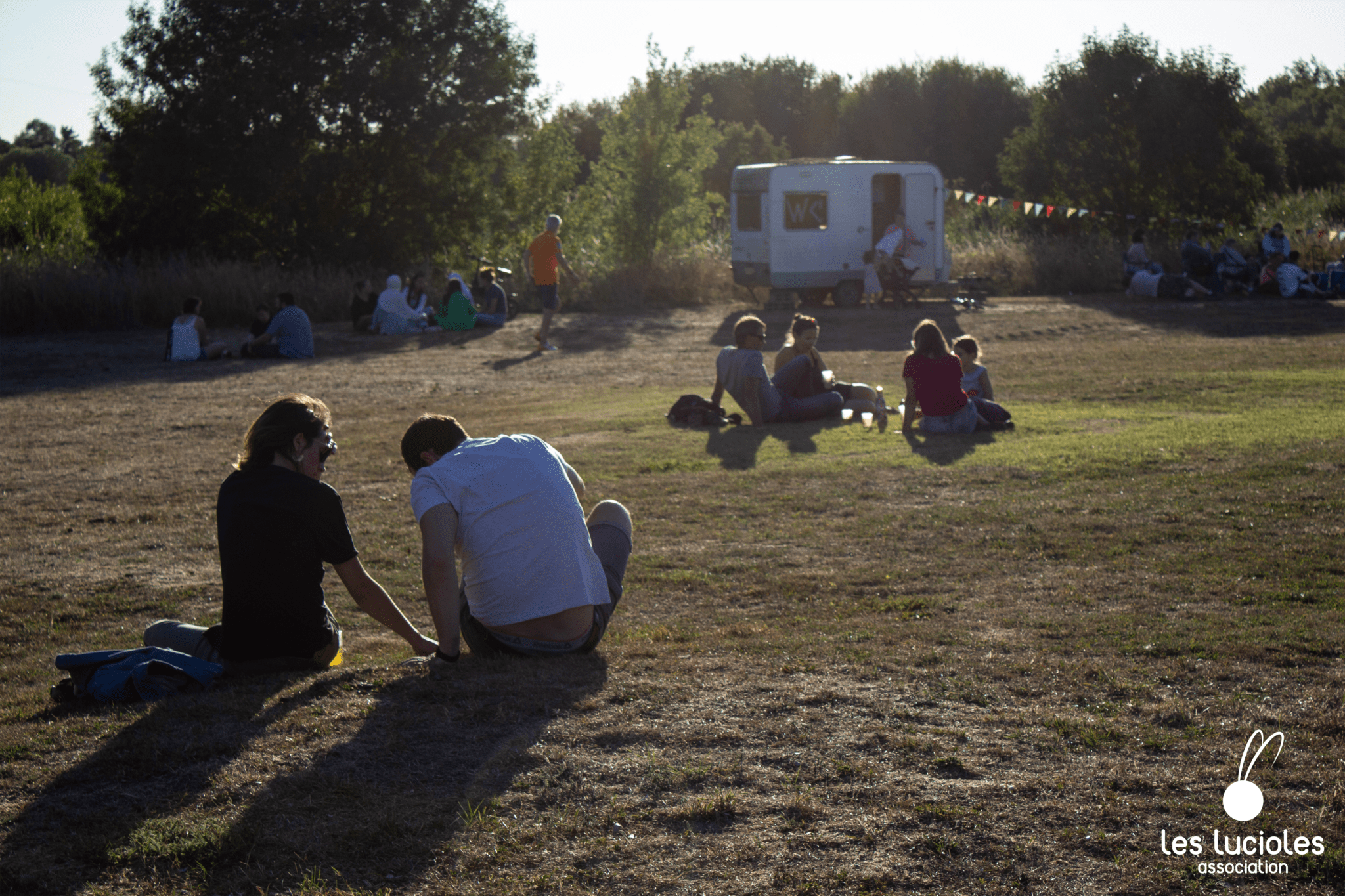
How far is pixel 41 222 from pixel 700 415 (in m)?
26.8

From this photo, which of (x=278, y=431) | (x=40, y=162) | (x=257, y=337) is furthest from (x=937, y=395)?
(x=40, y=162)

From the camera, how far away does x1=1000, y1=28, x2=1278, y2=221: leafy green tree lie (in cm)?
3139

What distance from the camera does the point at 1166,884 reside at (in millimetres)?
2688

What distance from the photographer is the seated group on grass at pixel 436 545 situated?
424 cm

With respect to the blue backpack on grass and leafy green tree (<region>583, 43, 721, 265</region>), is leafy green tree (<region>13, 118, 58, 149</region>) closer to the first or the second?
leafy green tree (<region>583, 43, 721, 265</region>)

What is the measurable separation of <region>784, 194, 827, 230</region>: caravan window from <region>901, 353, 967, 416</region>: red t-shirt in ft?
47.3

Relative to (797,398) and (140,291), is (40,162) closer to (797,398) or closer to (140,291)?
(140,291)

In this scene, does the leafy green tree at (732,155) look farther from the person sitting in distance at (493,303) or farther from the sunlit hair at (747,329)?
the sunlit hair at (747,329)

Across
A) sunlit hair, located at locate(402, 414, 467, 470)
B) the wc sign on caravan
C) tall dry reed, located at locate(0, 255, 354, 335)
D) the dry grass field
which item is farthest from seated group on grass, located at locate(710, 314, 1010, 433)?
tall dry reed, located at locate(0, 255, 354, 335)

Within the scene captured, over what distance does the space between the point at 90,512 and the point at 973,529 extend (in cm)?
678

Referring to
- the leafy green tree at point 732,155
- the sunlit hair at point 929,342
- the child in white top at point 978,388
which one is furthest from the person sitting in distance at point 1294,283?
the leafy green tree at point 732,155

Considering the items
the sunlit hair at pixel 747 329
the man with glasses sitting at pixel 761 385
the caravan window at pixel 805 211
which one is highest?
the caravan window at pixel 805 211

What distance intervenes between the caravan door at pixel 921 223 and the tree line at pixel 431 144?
25.8 feet

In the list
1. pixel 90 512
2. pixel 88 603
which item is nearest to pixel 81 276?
pixel 90 512
